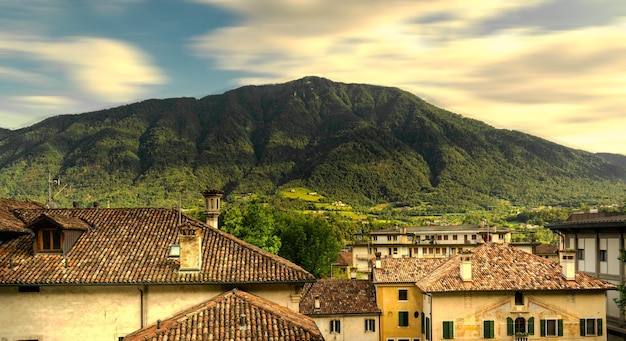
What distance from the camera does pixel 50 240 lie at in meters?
29.4

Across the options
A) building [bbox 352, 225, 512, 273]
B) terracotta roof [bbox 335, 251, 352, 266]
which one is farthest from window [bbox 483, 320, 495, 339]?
terracotta roof [bbox 335, 251, 352, 266]

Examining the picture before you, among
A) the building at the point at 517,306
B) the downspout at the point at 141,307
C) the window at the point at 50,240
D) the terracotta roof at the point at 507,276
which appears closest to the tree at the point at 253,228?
the terracotta roof at the point at 507,276

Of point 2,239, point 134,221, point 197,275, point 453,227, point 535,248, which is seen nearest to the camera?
point 197,275

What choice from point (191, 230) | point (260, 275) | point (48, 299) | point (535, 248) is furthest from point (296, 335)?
point (535, 248)

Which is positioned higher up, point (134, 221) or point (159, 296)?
point (134, 221)

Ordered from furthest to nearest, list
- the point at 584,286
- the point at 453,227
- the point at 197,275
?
the point at 453,227, the point at 584,286, the point at 197,275

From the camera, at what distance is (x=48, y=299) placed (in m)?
28.2

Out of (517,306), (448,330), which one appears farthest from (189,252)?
(517,306)

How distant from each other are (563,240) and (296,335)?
3125cm

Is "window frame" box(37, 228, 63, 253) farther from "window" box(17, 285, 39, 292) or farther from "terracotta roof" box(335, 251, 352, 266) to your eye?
"terracotta roof" box(335, 251, 352, 266)

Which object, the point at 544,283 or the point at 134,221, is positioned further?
the point at 544,283

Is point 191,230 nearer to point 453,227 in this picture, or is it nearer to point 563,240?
point 563,240

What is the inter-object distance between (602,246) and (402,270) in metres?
21.6

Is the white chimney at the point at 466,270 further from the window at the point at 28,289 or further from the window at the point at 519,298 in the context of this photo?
the window at the point at 28,289
